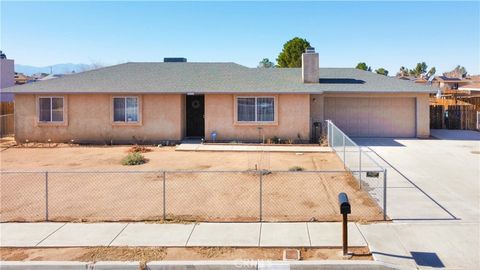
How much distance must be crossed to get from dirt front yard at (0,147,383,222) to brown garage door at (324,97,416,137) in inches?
295

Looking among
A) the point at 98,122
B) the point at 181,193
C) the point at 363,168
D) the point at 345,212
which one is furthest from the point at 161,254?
the point at 98,122

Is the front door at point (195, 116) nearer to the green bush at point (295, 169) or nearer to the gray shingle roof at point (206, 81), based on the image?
the gray shingle roof at point (206, 81)

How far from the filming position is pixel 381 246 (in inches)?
297

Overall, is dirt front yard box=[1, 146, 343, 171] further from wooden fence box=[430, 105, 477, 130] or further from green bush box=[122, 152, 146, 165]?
wooden fence box=[430, 105, 477, 130]

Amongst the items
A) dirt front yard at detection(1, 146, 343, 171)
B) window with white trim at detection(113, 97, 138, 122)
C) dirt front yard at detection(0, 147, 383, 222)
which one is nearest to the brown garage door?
dirt front yard at detection(1, 146, 343, 171)

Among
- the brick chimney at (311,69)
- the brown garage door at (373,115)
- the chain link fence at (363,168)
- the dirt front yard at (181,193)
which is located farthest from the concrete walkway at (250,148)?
the brick chimney at (311,69)

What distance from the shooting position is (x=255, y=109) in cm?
2158

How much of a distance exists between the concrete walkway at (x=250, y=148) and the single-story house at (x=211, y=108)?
1.19 m

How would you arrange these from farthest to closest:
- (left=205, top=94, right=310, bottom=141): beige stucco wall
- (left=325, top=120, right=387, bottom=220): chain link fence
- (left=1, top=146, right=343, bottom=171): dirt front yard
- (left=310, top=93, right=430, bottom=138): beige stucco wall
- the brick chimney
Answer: the brick chimney → (left=310, top=93, right=430, bottom=138): beige stucco wall → (left=205, top=94, right=310, bottom=141): beige stucco wall → (left=1, top=146, right=343, bottom=171): dirt front yard → (left=325, top=120, right=387, bottom=220): chain link fence

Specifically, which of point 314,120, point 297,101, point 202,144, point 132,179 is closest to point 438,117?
point 314,120

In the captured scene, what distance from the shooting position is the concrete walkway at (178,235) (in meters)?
7.80

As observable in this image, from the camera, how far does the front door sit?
23.5m

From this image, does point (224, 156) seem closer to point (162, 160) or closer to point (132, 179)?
point (162, 160)

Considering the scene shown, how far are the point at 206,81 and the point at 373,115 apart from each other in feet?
32.6
